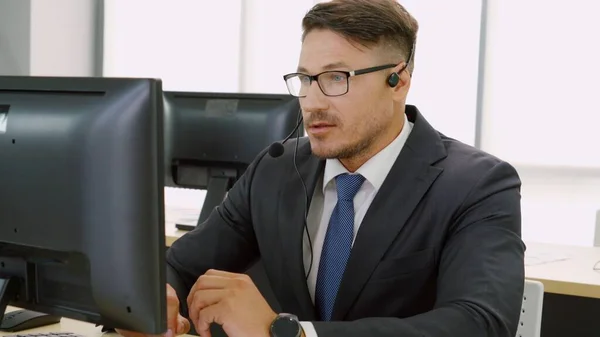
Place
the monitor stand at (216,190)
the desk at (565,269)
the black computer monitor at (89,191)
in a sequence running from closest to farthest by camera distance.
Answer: the black computer monitor at (89,191)
the desk at (565,269)
the monitor stand at (216,190)

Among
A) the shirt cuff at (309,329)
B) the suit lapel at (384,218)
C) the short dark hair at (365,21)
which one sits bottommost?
the shirt cuff at (309,329)

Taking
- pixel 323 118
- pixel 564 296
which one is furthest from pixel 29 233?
pixel 564 296

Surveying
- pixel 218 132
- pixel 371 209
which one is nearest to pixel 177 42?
pixel 218 132

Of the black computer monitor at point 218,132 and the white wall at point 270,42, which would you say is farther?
the white wall at point 270,42

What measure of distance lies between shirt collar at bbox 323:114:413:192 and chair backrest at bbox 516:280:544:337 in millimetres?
368

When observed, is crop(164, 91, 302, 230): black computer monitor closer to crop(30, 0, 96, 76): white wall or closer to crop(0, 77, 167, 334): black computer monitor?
crop(0, 77, 167, 334): black computer monitor

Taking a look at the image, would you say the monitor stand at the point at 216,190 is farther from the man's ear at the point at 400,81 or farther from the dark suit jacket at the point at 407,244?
the man's ear at the point at 400,81

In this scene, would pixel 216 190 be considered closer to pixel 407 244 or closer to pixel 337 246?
pixel 337 246

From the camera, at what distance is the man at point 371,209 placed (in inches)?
58.8

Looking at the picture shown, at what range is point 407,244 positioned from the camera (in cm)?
162

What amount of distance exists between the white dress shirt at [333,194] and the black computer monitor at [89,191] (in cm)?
61

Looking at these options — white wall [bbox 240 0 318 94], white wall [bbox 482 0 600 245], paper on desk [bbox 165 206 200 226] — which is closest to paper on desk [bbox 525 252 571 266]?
paper on desk [bbox 165 206 200 226]

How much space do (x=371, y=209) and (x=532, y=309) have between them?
398mm

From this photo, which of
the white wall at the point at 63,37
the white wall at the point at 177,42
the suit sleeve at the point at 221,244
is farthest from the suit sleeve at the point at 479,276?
the white wall at the point at 63,37
